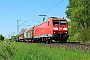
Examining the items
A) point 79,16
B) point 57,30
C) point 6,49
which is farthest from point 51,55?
point 79,16

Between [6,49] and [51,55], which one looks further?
[6,49]

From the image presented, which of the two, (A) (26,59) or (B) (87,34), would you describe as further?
(B) (87,34)

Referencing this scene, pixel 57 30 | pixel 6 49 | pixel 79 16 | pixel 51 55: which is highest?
pixel 79 16

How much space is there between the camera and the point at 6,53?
55.7 ft

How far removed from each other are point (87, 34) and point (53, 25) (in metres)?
11.6

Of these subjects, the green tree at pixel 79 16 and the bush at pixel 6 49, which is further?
the green tree at pixel 79 16

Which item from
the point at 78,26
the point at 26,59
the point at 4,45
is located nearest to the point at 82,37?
the point at 78,26

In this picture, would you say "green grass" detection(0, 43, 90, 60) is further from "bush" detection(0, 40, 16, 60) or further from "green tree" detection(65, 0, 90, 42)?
"green tree" detection(65, 0, 90, 42)

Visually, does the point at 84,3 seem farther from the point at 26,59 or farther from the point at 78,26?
the point at 26,59

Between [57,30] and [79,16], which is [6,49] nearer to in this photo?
[57,30]

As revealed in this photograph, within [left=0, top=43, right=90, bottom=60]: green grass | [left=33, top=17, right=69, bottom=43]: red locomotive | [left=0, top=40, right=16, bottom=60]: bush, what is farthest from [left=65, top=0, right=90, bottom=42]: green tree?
[left=0, top=43, right=90, bottom=60]: green grass

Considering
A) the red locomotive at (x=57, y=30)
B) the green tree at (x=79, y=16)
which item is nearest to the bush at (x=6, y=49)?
the red locomotive at (x=57, y=30)

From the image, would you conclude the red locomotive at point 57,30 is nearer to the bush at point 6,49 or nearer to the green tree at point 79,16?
the bush at point 6,49

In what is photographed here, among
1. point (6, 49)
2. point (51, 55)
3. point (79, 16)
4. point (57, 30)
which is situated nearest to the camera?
point (51, 55)
